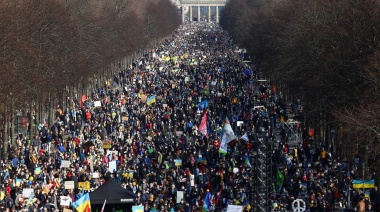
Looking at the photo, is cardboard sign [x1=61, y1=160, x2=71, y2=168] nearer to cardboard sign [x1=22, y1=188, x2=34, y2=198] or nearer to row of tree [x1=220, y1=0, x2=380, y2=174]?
cardboard sign [x1=22, y1=188, x2=34, y2=198]

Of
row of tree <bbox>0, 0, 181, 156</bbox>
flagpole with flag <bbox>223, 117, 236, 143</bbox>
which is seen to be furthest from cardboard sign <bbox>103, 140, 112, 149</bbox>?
flagpole with flag <bbox>223, 117, 236, 143</bbox>

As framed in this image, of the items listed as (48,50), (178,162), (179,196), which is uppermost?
(48,50)

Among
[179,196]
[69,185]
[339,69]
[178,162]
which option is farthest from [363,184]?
[339,69]

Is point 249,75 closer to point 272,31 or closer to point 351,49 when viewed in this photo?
point 272,31

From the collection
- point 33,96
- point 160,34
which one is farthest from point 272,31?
point 160,34

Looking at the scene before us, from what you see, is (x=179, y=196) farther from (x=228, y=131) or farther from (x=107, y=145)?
(x=107, y=145)
